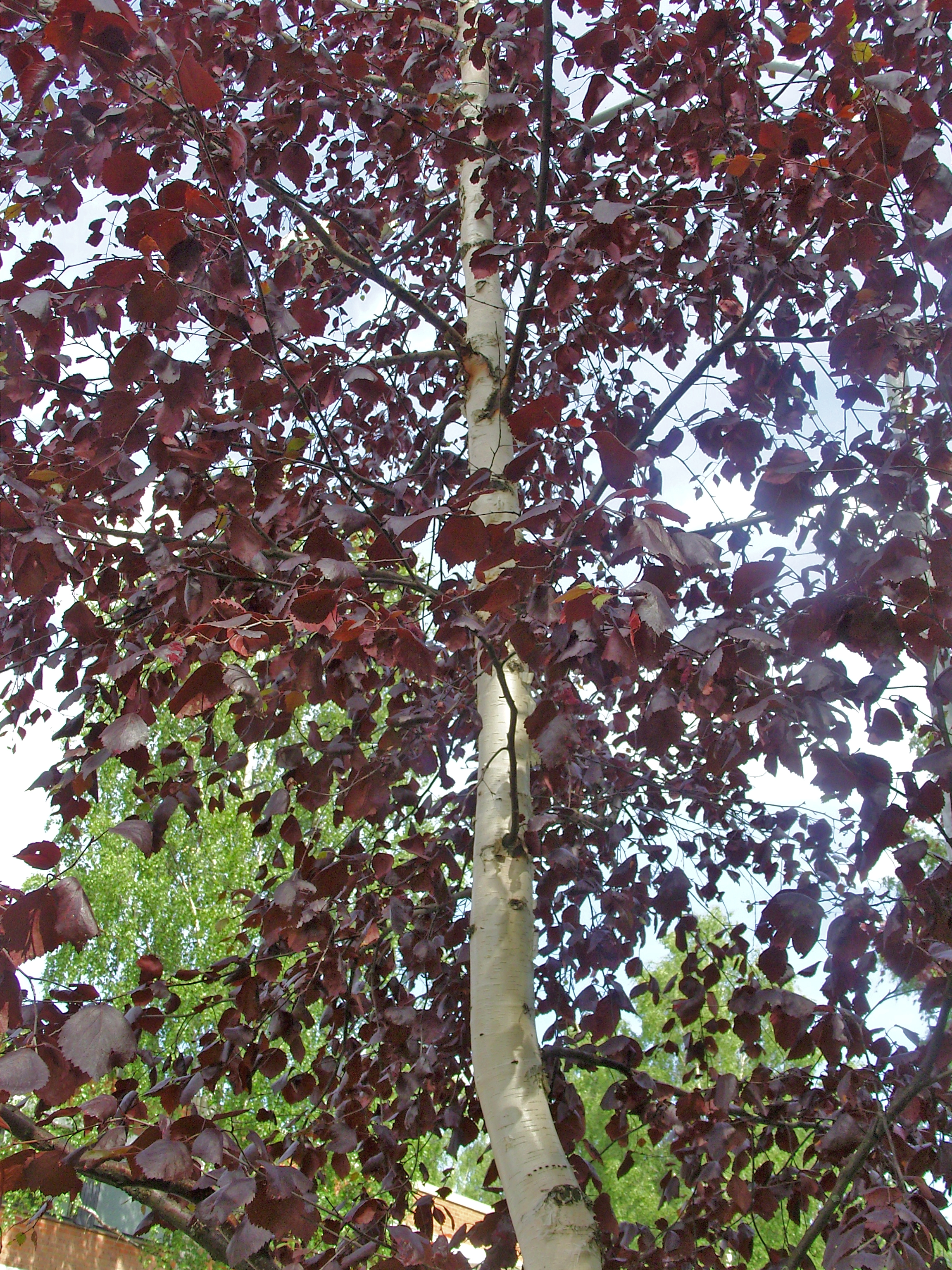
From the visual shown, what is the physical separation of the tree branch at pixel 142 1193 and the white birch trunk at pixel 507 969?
0.46m

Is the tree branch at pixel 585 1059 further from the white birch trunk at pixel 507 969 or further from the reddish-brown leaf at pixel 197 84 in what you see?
the reddish-brown leaf at pixel 197 84

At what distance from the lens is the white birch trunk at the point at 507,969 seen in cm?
151

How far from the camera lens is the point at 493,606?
1.33 metres

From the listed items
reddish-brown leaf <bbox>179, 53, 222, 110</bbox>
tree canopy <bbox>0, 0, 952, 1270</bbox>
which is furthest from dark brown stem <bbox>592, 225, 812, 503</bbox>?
reddish-brown leaf <bbox>179, 53, 222, 110</bbox>

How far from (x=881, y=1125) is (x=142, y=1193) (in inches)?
49.8

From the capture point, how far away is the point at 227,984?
7.63 ft

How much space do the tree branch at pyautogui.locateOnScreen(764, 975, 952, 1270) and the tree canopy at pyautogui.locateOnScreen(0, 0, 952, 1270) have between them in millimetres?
12

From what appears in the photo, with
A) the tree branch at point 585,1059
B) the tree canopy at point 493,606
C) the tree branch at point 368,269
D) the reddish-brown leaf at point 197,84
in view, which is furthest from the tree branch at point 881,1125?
the tree branch at point 368,269

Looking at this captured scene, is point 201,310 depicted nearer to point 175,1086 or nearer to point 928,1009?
point 175,1086

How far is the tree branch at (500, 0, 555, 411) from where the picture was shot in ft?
6.93

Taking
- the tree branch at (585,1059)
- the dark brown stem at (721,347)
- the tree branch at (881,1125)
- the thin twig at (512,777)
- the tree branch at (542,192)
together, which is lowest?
the tree branch at (881,1125)

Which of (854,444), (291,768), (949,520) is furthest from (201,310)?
(949,520)

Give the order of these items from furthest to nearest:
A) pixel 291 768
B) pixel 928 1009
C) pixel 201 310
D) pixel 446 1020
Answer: pixel 446 1020
pixel 291 768
pixel 201 310
pixel 928 1009

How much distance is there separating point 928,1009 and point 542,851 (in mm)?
1348
